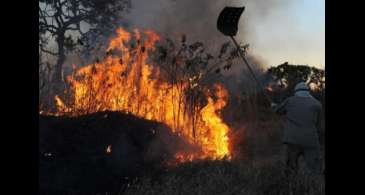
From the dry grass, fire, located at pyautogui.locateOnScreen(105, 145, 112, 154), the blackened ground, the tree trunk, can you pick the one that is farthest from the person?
the tree trunk

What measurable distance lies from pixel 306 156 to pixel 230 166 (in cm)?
129

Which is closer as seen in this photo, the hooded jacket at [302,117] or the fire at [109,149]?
the hooded jacket at [302,117]

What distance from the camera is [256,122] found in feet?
45.8

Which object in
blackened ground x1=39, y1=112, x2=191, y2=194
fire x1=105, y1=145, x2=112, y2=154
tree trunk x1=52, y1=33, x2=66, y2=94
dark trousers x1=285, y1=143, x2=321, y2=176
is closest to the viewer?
dark trousers x1=285, y1=143, x2=321, y2=176

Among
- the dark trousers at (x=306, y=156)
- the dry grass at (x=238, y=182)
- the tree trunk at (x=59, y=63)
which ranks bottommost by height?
the dry grass at (x=238, y=182)

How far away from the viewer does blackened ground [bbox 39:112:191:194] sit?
7875 mm

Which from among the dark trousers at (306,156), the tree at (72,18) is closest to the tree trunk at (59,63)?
the tree at (72,18)

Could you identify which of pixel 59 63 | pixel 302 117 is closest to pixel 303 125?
pixel 302 117

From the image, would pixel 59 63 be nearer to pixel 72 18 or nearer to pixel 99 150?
pixel 72 18

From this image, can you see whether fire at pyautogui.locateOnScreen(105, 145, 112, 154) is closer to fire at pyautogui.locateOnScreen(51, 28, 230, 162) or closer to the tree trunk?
fire at pyautogui.locateOnScreen(51, 28, 230, 162)

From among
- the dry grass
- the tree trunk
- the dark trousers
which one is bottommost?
the dry grass

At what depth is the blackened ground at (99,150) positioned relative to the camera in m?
7.88

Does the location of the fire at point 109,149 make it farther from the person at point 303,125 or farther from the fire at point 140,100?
the person at point 303,125

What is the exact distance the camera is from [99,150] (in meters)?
8.87
